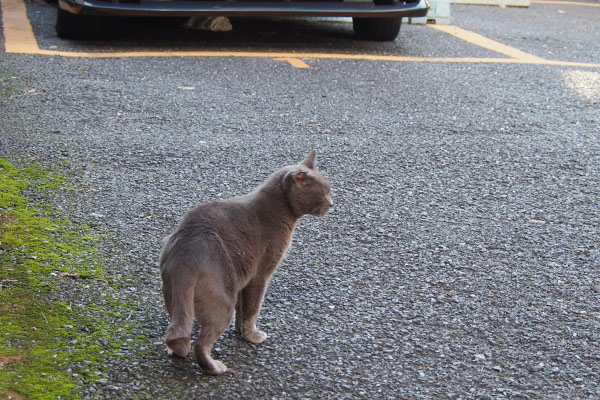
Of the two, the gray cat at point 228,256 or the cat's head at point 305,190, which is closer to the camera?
the gray cat at point 228,256

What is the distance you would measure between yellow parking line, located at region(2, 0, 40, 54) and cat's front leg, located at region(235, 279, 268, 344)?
203 inches

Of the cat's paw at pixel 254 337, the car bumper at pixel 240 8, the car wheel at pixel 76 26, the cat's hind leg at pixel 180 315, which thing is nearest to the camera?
the cat's hind leg at pixel 180 315

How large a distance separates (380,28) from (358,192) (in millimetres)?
4545

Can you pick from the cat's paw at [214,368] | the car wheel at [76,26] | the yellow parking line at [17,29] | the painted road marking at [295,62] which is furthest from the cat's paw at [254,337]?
the car wheel at [76,26]

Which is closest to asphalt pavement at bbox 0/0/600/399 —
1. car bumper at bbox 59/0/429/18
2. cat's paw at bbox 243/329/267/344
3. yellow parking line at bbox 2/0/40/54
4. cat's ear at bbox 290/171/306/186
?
cat's paw at bbox 243/329/267/344

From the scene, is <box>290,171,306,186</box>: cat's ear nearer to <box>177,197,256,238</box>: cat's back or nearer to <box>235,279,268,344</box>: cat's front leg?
<box>177,197,256,238</box>: cat's back

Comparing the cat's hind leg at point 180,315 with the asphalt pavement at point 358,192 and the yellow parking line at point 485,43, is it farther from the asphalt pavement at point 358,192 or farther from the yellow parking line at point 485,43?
the yellow parking line at point 485,43

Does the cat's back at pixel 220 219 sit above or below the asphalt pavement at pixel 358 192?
above

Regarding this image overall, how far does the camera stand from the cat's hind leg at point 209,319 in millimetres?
2574

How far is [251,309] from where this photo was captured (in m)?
2.88

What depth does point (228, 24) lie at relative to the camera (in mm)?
8789

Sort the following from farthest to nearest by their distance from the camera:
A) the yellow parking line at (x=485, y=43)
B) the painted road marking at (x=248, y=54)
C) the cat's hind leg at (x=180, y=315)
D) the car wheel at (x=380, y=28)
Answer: the car wheel at (x=380, y=28) < the yellow parking line at (x=485, y=43) < the painted road marking at (x=248, y=54) < the cat's hind leg at (x=180, y=315)

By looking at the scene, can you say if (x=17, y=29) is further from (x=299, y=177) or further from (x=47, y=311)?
(x=299, y=177)

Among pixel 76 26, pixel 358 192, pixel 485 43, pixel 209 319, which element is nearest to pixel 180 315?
pixel 209 319
